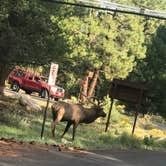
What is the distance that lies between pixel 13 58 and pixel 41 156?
8.70 metres

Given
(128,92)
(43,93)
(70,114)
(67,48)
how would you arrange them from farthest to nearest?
(43,93), (128,92), (67,48), (70,114)

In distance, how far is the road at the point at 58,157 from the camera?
1486 centimetres

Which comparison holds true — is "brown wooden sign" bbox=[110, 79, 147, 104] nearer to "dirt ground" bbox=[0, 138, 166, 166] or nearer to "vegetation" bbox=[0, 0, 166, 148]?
"vegetation" bbox=[0, 0, 166, 148]

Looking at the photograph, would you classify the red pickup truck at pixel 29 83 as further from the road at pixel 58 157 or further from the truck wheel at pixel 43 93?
the road at pixel 58 157

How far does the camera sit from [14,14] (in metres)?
24.4

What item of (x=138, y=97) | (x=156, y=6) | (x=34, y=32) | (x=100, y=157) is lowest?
(x=100, y=157)

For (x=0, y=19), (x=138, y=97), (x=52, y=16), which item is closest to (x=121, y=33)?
(x=138, y=97)

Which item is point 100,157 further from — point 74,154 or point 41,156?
point 41,156

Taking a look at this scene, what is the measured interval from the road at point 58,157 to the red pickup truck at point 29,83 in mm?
30337

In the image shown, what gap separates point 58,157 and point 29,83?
35.2 meters

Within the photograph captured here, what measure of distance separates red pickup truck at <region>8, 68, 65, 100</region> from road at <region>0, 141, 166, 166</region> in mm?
30337

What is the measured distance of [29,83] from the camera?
2031 inches

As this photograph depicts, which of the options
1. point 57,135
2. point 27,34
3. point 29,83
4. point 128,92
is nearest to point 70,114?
point 57,135

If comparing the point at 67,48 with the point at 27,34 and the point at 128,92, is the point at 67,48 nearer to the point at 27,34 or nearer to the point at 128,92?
the point at 27,34
